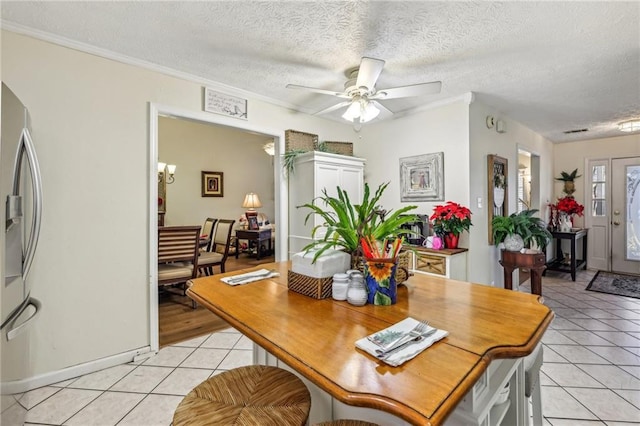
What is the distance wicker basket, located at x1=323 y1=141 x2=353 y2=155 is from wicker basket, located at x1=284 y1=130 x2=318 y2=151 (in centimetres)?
17

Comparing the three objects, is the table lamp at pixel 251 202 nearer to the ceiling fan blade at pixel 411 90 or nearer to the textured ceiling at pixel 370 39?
the textured ceiling at pixel 370 39

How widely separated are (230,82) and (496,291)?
9.09ft

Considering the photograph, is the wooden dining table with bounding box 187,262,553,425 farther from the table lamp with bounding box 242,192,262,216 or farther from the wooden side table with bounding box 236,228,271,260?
the table lamp with bounding box 242,192,262,216

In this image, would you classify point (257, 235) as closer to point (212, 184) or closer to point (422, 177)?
point (212, 184)

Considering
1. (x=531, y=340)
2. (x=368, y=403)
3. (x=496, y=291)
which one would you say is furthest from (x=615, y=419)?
(x=368, y=403)

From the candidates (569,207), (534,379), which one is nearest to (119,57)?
(534,379)

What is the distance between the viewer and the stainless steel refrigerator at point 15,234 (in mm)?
1318

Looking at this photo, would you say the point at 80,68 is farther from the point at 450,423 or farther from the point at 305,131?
the point at 450,423

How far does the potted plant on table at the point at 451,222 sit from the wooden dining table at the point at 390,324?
162 centimetres

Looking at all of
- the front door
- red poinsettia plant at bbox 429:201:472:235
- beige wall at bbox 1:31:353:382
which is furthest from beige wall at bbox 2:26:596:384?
the front door

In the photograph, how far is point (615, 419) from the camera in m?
1.73

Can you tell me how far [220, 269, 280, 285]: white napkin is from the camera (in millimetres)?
1548

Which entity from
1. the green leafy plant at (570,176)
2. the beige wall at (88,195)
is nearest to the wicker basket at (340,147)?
the beige wall at (88,195)

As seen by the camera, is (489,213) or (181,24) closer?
(181,24)
